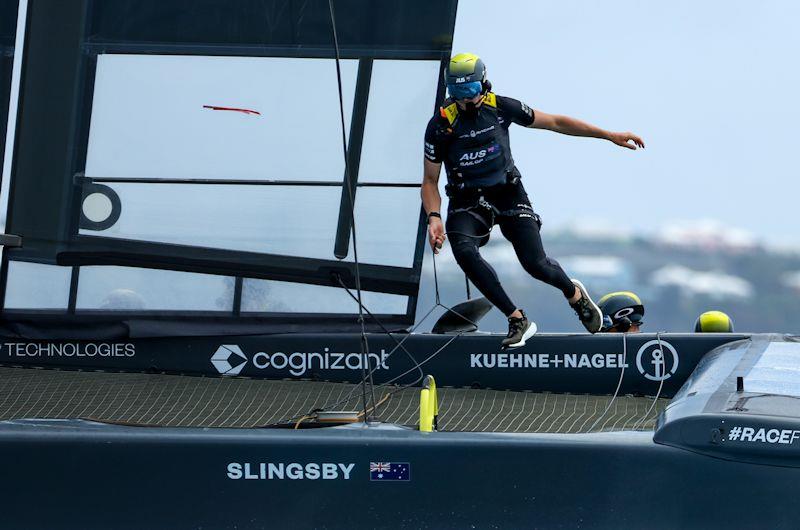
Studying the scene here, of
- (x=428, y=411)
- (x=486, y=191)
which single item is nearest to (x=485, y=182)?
(x=486, y=191)

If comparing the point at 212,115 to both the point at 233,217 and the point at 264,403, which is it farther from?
the point at 264,403

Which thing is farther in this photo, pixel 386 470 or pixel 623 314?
pixel 623 314

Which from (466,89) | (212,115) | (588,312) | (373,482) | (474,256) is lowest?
(373,482)

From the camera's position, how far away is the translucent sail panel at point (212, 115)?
566cm

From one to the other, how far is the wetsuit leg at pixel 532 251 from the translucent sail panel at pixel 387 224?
38 centimetres

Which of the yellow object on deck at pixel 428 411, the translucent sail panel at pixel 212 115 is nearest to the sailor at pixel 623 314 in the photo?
the translucent sail panel at pixel 212 115

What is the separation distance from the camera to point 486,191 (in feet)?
18.8

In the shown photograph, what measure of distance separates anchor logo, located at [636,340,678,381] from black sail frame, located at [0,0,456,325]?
0.96m

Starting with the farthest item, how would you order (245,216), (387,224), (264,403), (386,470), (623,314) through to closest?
(623,314) → (387,224) → (245,216) → (264,403) → (386,470)

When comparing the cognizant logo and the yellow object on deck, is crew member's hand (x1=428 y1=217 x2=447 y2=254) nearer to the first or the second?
the cognizant logo

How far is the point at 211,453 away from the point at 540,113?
2172mm

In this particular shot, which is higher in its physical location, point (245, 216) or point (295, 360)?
point (245, 216)

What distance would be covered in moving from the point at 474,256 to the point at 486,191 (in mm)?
294

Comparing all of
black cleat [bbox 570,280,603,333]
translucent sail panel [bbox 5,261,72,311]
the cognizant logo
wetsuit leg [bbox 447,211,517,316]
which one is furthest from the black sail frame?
black cleat [bbox 570,280,603,333]
